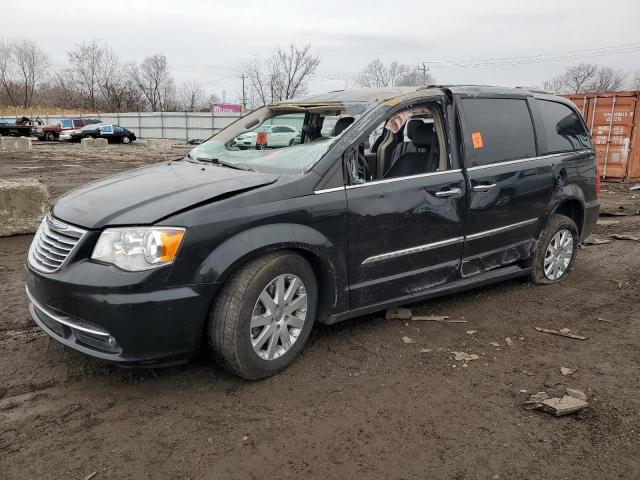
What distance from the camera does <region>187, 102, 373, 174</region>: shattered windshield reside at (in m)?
3.56

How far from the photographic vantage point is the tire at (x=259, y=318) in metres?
2.96

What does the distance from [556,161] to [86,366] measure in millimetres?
4169

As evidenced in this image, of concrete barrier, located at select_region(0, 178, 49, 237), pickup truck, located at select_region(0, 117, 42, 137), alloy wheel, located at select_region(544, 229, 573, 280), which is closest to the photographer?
alloy wheel, located at select_region(544, 229, 573, 280)

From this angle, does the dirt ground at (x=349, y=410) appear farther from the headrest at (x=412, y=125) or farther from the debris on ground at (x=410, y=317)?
the headrest at (x=412, y=125)

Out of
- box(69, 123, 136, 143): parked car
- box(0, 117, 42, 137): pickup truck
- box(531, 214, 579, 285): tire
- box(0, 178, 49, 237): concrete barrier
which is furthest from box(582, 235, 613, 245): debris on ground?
box(0, 117, 42, 137): pickup truck

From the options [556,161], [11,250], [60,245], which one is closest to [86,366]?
[60,245]

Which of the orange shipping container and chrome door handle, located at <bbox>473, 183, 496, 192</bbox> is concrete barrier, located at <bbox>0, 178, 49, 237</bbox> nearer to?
chrome door handle, located at <bbox>473, 183, 496, 192</bbox>

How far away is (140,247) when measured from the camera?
2781mm

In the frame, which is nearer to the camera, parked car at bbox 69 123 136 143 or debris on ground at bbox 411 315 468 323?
A: debris on ground at bbox 411 315 468 323

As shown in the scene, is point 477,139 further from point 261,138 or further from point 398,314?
point 261,138

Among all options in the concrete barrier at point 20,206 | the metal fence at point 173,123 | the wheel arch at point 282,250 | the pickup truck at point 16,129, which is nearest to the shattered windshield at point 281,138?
the wheel arch at point 282,250

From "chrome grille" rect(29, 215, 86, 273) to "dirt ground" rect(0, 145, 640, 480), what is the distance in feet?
2.30

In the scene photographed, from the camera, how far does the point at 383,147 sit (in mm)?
4414

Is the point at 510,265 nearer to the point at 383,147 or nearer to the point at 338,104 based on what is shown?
the point at 383,147
